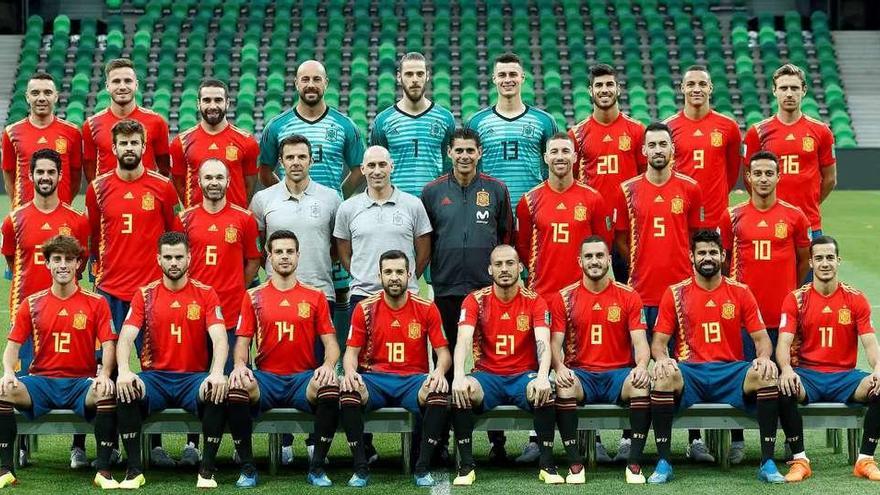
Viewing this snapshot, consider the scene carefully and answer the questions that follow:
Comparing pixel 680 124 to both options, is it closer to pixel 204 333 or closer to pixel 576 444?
pixel 576 444

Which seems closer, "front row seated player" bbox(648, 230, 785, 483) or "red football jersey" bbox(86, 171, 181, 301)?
"front row seated player" bbox(648, 230, 785, 483)

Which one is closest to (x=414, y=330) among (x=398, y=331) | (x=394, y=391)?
(x=398, y=331)

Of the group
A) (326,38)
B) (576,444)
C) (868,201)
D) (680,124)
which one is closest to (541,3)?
(326,38)

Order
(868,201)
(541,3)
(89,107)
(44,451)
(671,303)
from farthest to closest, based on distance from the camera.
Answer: (541,3) → (89,107) → (868,201) → (44,451) → (671,303)

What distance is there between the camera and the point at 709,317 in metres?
7.30

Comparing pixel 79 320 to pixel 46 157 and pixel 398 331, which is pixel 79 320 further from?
pixel 398 331

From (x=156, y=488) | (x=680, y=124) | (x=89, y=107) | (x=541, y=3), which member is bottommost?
(x=156, y=488)

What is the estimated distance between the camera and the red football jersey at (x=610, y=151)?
26.8ft

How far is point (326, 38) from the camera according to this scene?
Answer: 83.0ft

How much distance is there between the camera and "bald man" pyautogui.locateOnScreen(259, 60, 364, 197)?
323 inches

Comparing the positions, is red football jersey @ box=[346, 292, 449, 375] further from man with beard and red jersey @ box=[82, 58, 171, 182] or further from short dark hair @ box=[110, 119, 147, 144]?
man with beard and red jersey @ box=[82, 58, 171, 182]

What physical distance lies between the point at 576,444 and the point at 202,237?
228cm

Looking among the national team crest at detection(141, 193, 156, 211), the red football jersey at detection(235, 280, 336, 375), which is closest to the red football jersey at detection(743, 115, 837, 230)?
the red football jersey at detection(235, 280, 336, 375)

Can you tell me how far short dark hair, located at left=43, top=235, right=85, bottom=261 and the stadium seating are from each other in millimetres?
15709
